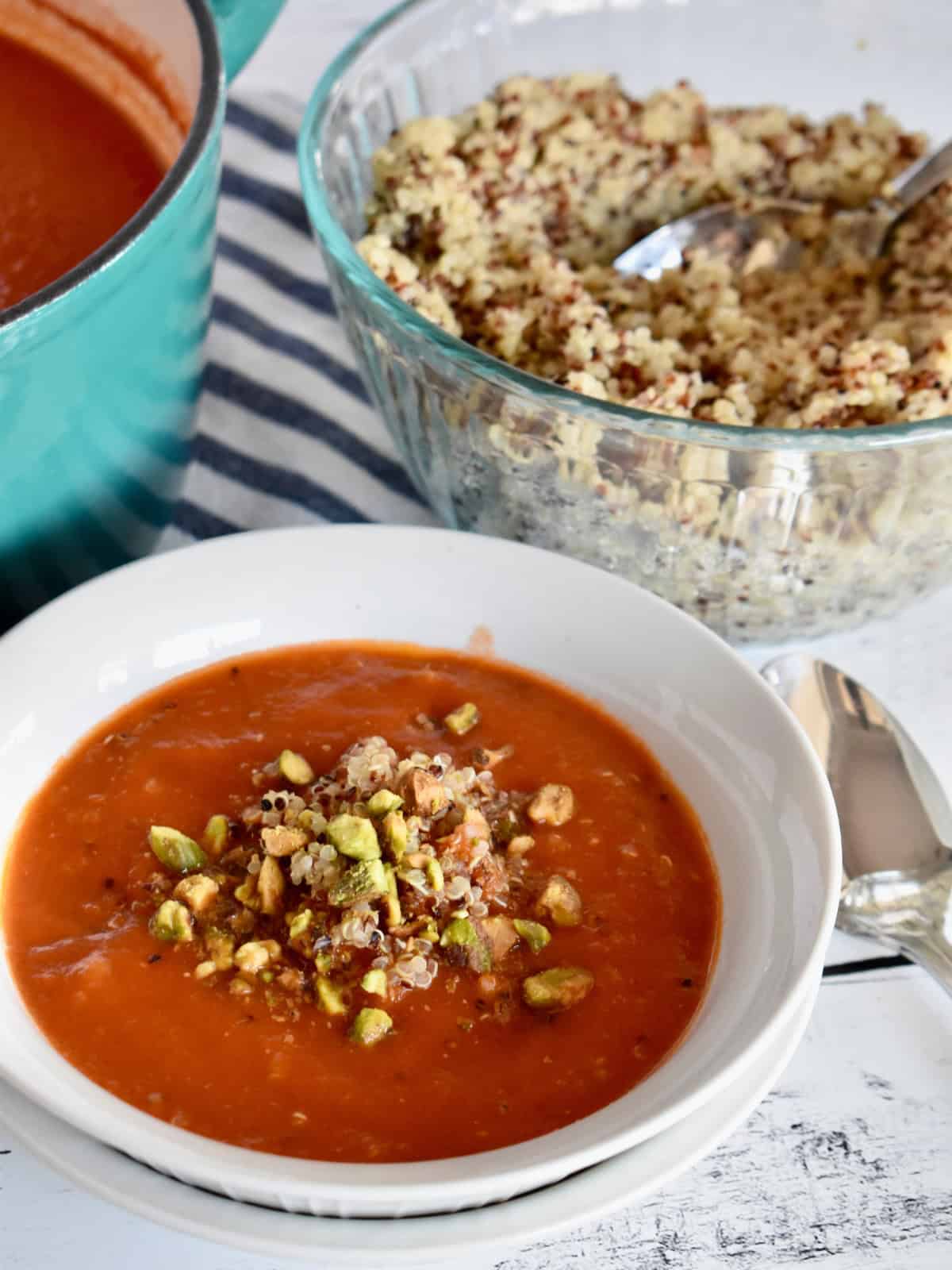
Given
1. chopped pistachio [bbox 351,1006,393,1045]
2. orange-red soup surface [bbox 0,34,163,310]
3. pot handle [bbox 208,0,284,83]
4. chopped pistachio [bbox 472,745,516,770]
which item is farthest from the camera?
pot handle [bbox 208,0,284,83]

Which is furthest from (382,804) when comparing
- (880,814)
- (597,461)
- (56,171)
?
(56,171)

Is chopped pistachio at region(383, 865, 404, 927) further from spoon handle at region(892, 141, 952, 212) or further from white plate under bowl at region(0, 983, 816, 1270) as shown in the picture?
spoon handle at region(892, 141, 952, 212)

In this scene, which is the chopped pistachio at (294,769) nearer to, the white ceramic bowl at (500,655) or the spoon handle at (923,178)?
the white ceramic bowl at (500,655)

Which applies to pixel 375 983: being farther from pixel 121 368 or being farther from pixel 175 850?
pixel 121 368

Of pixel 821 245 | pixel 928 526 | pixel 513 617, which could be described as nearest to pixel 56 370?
pixel 513 617

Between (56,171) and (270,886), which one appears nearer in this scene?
(270,886)

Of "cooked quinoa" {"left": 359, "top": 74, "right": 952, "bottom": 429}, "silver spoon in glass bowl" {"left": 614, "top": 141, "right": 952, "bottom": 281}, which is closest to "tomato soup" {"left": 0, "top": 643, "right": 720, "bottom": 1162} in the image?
"cooked quinoa" {"left": 359, "top": 74, "right": 952, "bottom": 429}

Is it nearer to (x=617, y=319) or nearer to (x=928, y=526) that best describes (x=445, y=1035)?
(x=928, y=526)
